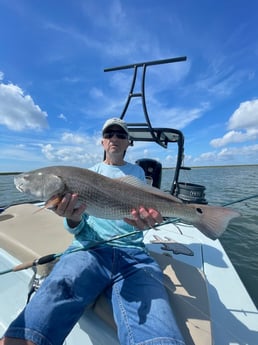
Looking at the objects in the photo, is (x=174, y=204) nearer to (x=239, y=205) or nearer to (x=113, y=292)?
(x=113, y=292)

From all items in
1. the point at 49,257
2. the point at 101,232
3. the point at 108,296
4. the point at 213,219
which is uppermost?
the point at 213,219

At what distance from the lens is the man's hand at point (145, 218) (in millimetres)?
2104

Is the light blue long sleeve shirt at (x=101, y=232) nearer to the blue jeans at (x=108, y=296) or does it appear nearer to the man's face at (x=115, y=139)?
the blue jeans at (x=108, y=296)

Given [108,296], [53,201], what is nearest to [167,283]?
[108,296]

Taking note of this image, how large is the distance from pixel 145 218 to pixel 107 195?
0.47 meters

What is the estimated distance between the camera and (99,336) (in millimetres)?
1732

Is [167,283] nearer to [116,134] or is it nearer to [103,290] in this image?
[103,290]

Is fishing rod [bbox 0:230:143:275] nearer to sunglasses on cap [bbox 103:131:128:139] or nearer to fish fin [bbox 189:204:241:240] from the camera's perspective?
fish fin [bbox 189:204:241:240]

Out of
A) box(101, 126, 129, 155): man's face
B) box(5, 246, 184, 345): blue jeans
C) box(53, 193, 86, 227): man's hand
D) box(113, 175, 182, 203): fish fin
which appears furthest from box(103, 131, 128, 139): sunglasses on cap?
box(5, 246, 184, 345): blue jeans

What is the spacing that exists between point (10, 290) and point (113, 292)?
1386 mm

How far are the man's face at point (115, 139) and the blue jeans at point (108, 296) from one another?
4.21 ft

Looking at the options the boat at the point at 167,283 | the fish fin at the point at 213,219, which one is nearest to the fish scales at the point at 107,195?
the fish fin at the point at 213,219

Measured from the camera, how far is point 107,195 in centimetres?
214

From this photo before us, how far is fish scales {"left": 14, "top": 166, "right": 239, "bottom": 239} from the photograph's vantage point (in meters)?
2.08
